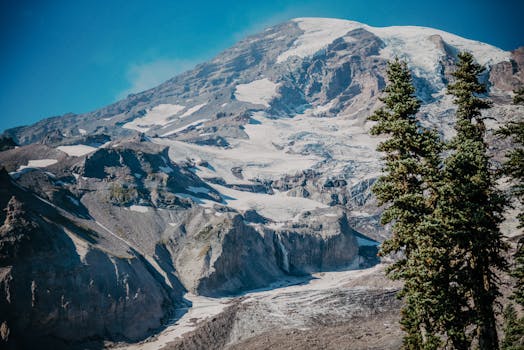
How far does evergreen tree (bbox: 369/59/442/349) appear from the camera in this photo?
17.0 m

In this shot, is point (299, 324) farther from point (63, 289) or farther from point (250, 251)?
point (250, 251)

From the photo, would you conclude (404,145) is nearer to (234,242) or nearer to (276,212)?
(234,242)

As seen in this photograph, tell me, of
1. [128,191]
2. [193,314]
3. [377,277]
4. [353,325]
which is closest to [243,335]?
[353,325]

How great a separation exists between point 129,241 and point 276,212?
66.8 metres

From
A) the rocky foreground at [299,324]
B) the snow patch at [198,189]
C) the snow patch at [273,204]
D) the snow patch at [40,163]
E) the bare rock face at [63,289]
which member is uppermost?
the snow patch at [40,163]

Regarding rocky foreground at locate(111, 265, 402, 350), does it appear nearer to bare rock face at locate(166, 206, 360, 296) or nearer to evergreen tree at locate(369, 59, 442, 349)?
bare rock face at locate(166, 206, 360, 296)

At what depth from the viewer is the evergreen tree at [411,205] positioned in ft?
55.8

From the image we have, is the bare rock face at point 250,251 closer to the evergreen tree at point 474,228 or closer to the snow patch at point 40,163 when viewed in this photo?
the snow patch at point 40,163

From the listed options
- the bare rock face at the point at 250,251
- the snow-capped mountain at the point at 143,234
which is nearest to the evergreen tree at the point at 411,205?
the snow-capped mountain at the point at 143,234

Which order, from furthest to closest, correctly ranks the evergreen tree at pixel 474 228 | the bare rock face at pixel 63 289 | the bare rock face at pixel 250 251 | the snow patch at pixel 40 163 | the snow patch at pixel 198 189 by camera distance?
the snow patch at pixel 198 189 → the snow patch at pixel 40 163 → the bare rock face at pixel 250 251 → the bare rock face at pixel 63 289 → the evergreen tree at pixel 474 228

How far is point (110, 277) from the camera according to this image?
6694cm

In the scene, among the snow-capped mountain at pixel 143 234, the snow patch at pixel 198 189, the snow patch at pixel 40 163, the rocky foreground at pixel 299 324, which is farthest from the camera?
the snow patch at pixel 198 189

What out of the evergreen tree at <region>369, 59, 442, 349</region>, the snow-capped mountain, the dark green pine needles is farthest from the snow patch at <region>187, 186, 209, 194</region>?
the dark green pine needles

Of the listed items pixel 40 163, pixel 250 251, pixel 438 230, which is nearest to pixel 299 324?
pixel 438 230
